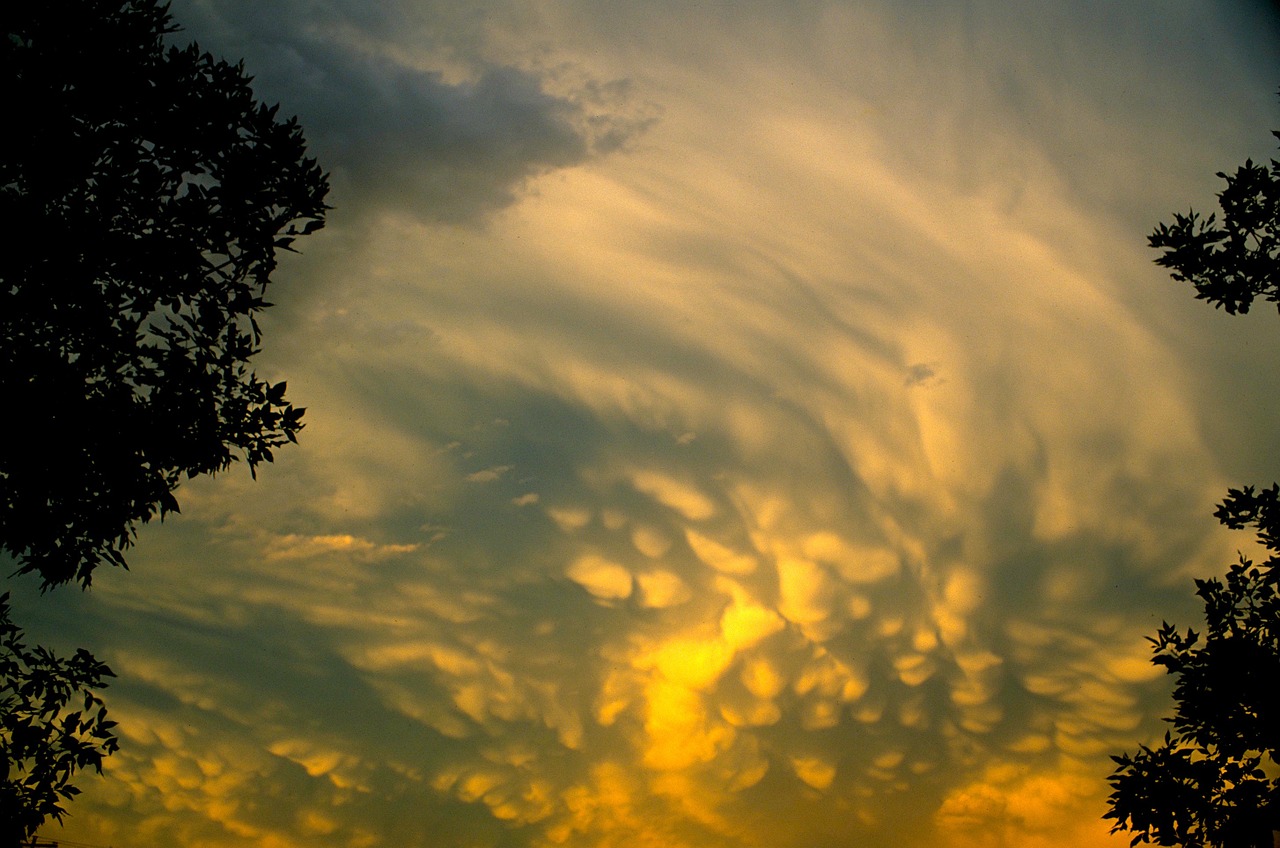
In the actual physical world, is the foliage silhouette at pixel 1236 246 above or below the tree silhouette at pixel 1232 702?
above

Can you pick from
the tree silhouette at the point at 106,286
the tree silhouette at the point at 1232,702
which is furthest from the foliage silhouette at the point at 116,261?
the tree silhouette at the point at 1232,702

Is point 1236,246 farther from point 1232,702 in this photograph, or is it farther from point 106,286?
point 106,286

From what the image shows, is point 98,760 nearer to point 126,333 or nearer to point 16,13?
point 126,333

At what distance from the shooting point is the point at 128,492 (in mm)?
12414

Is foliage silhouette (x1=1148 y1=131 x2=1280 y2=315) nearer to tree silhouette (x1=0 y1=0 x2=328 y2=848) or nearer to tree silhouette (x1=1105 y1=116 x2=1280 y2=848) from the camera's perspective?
tree silhouette (x1=1105 y1=116 x2=1280 y2=848)

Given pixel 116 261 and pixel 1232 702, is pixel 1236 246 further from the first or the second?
pixel 116 261

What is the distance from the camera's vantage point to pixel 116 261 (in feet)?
39.9

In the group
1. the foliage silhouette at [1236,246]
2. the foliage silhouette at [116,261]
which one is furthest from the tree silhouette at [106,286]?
the foliage silhouette at [1236,246]

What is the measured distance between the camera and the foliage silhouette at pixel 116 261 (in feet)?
37.4

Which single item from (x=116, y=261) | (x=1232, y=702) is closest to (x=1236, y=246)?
(x=1232, y=702)

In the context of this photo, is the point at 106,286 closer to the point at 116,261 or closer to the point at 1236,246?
the point at 116,261

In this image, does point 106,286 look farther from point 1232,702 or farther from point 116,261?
point 1232,702

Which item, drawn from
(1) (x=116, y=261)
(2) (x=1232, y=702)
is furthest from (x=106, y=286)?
(2) (x=1232, y=702)

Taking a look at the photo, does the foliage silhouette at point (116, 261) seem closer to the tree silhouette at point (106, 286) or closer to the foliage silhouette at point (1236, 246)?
the tree silhouette at point (106, 286)
